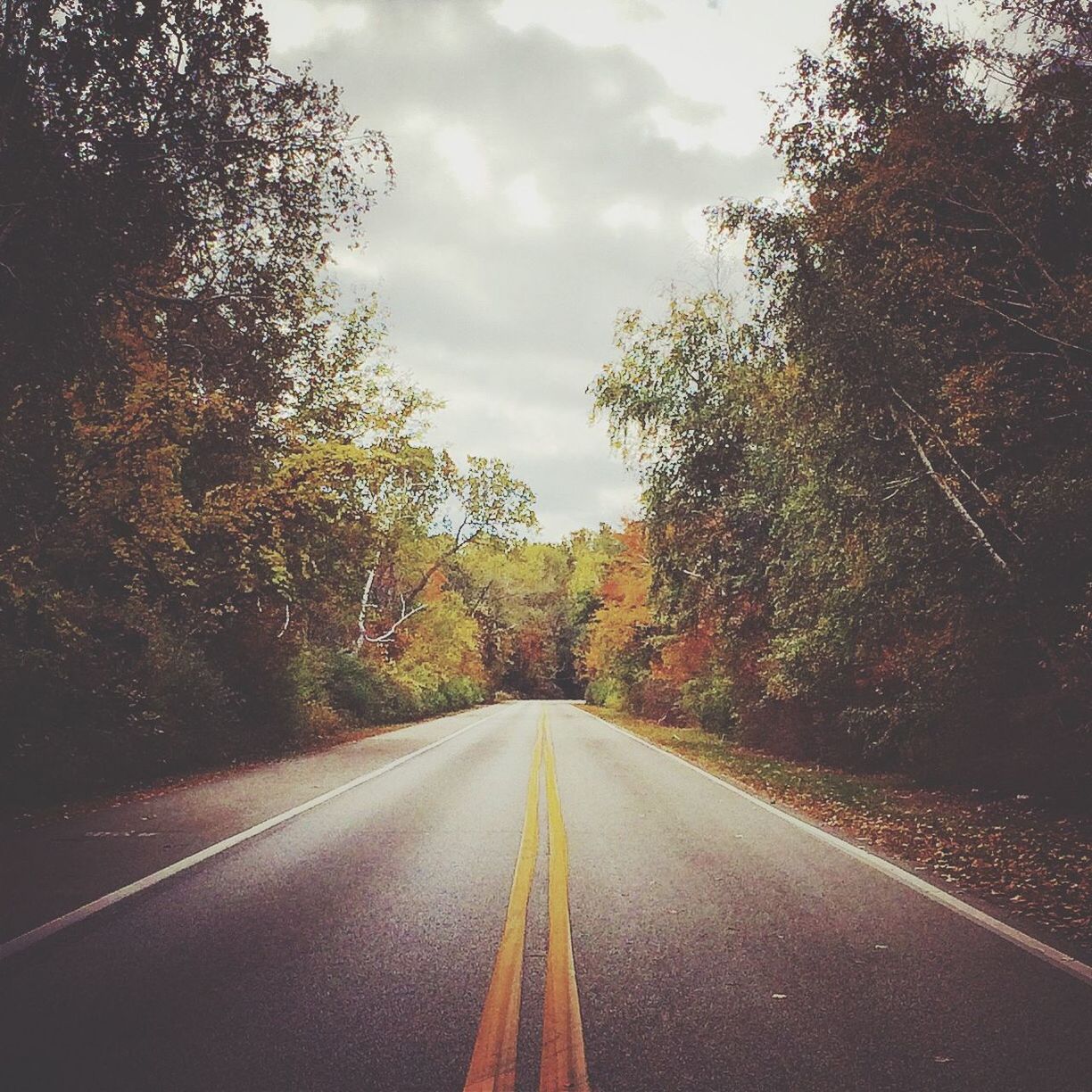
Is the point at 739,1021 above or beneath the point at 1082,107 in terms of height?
beneath

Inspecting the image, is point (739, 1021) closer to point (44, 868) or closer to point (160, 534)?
point (44, 868)

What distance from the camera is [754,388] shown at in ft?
47.4

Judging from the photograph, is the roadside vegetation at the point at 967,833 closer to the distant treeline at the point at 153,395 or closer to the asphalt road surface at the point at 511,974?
the asphalt road surface at the point at 511,974

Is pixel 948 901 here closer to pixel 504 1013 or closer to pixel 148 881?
pixel 504 1013

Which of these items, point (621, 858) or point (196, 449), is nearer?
point (621, 858)

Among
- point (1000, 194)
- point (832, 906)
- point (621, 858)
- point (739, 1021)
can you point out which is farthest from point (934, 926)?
point (1000, 194)

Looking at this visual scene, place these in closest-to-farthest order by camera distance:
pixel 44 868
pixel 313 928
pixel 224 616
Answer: pixel 313 928 < pixel 44 868 < pixel 224 616

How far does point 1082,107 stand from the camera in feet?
23.2

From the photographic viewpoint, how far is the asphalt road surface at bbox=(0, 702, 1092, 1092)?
2.93 m

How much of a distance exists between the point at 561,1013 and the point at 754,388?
12952 mm

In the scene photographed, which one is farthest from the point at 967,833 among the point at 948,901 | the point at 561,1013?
the point at 561,1013

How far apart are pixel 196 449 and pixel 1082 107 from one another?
46.6ft

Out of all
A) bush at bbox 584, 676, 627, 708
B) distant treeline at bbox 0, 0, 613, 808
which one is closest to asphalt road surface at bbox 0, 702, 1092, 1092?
distant treeline at bbox 0, 0, 613, 808

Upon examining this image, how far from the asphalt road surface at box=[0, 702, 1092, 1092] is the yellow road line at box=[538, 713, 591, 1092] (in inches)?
0.6
